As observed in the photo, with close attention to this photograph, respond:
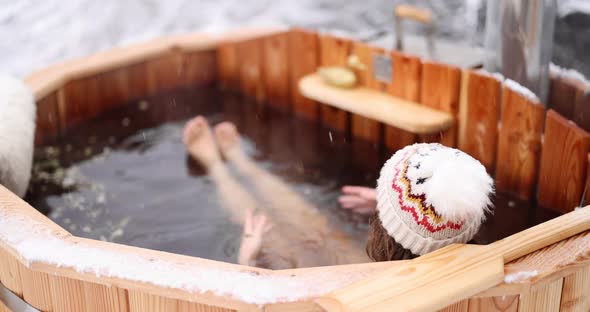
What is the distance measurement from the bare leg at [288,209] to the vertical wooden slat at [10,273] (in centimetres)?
93

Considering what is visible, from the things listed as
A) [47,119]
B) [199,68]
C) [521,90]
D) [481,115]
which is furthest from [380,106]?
[47,119]

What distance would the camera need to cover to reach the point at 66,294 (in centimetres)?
157

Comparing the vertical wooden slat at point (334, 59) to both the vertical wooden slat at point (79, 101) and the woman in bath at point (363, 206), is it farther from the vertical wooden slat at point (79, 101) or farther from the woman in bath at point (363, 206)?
the vertical wooden slat at point (79, 101)

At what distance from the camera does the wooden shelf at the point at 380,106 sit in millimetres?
2600

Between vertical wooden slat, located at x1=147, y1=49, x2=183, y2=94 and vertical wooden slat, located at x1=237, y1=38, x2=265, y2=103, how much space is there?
341 mm

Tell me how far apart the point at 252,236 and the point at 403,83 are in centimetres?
106

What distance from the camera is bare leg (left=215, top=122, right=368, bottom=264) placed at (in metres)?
2.18

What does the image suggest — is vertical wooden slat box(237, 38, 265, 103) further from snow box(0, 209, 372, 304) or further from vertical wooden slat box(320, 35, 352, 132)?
snow box(0, 209, 372, 304)

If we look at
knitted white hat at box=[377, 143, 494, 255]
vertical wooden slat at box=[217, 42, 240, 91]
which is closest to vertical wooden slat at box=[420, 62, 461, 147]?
knitted white hat at box=[377, 143, 494, 255]

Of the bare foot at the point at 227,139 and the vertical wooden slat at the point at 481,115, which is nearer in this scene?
the vertical wooden slat at the point at 481,115

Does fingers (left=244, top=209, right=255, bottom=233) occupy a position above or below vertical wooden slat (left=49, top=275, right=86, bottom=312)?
below

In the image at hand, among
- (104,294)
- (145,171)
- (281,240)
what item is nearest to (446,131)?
(281,240)

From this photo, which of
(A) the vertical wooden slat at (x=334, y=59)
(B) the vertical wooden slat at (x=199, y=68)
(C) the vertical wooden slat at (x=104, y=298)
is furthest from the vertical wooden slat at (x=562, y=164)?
(B) the vertical wooden slat at (x=199, y=68)

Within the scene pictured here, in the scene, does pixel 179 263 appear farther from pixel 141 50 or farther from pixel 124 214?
pixel 141 50
